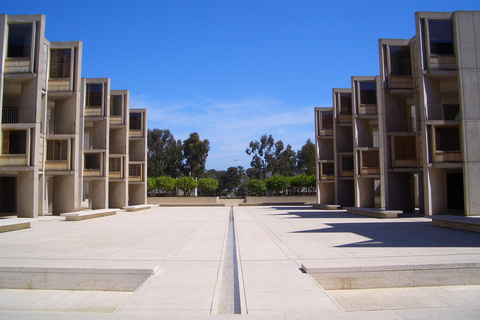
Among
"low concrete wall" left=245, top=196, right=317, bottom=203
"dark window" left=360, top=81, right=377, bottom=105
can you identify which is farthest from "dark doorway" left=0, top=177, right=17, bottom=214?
"low concrete wall" left=245, top=196, right=317, bottom=203

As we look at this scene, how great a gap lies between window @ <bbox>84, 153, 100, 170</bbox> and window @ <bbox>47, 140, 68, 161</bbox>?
7006 mm

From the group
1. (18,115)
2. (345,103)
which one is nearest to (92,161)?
(18,115)

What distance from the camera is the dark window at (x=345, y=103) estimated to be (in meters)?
36.4

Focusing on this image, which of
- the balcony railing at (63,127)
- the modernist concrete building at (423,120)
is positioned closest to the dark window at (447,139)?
the modernist concrete building at (423,120)

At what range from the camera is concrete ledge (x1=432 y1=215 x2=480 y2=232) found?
15.2 m

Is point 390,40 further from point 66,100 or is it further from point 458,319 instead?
point 458,319

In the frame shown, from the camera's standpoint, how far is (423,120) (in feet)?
75.3

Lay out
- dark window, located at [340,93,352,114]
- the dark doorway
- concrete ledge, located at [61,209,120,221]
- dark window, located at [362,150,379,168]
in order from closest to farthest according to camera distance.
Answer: concrete ledge, located at [61,209,120,221]
the dark doorway
dark window, located at [362,150,379,168]
dark window, located at [340,93,352,114]

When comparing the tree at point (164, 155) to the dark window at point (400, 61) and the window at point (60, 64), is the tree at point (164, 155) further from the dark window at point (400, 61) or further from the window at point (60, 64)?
the dark window at point (400, 61)

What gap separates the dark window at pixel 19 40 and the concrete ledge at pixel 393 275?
22788 millimetres

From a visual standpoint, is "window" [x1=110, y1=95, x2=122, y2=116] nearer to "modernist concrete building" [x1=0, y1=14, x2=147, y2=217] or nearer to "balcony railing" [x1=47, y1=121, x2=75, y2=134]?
"modernist concrete building" [x1=0, y1=14, x2=147, y2=217]

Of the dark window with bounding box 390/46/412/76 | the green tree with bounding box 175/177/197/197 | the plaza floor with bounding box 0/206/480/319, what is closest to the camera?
the plaza floor with bounding box 0/206/480/319

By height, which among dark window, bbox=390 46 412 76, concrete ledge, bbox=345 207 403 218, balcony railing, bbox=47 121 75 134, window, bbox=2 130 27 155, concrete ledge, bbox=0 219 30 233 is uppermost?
dark window, bbox=390 46 412 76

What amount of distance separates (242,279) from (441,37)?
21.5 m
